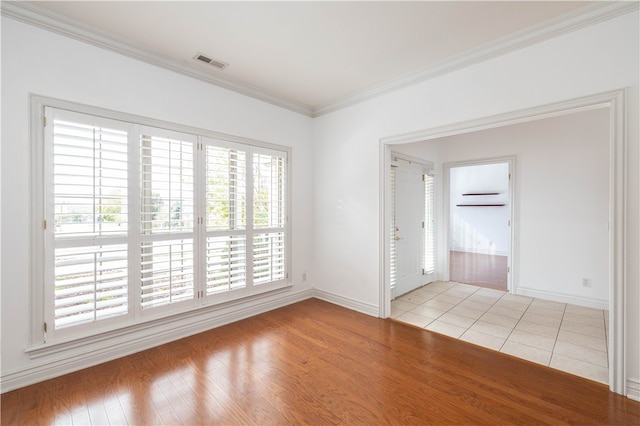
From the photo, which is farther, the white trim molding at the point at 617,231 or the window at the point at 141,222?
the window at the point at 141,222

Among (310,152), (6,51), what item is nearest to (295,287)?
(310,152)

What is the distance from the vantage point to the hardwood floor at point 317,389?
1804 millimetres

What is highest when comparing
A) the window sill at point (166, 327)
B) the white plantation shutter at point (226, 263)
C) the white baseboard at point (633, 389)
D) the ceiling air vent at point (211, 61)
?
the ceiling air vent at point (211, 61)

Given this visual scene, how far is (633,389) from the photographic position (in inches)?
77.1

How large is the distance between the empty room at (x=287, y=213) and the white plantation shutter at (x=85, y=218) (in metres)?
0.02

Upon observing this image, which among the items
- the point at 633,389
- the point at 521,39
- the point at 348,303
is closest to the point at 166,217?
the point at 348,303

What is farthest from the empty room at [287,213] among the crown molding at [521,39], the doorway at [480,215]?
the doorway at [480,215]

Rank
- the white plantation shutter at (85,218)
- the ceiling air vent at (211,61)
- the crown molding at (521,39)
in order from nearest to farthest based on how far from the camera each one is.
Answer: the crown molding at (521,39) < the white plantation shutter at (85,218) < the ceiling air vent at (211,61)

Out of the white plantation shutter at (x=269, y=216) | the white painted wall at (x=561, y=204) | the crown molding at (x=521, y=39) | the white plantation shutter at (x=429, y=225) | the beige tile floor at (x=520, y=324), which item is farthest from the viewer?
the white plantation shutter at (x=429, y=225)

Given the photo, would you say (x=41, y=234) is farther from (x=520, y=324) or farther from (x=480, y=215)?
(x=480, y=215)

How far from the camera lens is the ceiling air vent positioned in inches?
109

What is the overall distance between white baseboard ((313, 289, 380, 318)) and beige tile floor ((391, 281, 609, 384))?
0.30 meters

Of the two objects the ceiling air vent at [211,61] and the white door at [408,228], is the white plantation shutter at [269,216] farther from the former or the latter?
the white door at [408,228]

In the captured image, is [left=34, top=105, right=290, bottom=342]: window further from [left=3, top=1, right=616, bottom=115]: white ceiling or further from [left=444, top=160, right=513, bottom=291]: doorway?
[left=444, top=160, right=513, bottom=291]: doorway
